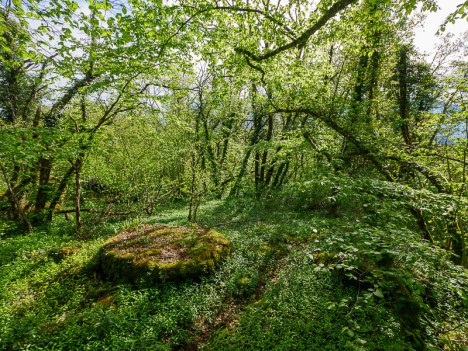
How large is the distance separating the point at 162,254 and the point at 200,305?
2.04m

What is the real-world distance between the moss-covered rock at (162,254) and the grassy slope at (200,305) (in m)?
0.33

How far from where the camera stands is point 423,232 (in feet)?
17.9

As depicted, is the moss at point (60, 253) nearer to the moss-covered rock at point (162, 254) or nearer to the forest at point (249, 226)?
the forest at point (249, 226)

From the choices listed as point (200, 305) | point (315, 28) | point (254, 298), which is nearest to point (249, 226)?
point (254, 298)

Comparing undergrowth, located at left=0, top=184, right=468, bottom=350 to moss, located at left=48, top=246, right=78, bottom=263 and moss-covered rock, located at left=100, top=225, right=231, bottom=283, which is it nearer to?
moss, located at left=48, top=246, right=78, bottom=263

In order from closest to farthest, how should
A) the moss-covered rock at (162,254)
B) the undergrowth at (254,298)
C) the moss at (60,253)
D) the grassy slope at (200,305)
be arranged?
the undergrowth at (254,298) < the grassy slope at (200,305) < the moss-covered rock at (162,254) < the moss at (60,253)

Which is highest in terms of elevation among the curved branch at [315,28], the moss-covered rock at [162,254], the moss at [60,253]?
the curved branch at [315,28]

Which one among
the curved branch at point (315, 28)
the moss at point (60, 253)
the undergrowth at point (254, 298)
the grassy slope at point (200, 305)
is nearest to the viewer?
the undergrowth at point (254, 298)

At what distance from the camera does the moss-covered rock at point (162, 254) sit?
6.58 meters

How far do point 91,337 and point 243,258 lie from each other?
178 inches

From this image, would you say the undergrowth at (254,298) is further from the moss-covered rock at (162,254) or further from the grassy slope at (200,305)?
the moss-covered rock at (162,254)

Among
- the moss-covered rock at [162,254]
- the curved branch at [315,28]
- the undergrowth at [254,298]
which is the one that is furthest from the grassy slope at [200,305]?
the curved branch at [315,28]

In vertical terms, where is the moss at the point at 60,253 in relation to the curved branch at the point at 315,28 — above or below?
below

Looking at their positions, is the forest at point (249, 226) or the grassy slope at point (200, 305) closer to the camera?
the forest at point (249, 226)
